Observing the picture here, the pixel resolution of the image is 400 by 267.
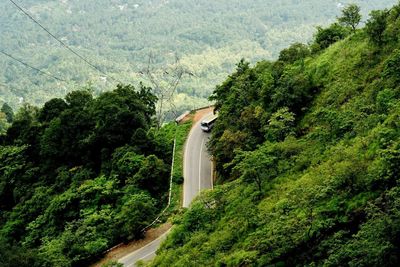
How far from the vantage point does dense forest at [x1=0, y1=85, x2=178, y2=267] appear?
3058 centimetres

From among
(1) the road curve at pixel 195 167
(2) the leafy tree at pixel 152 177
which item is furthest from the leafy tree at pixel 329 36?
(2) the leafy tree at pixel 152 177

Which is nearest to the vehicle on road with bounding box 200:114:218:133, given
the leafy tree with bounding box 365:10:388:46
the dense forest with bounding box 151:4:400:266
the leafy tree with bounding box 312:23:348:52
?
the dense forest with bounding box 151:4:400:266

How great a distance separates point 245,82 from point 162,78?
114m

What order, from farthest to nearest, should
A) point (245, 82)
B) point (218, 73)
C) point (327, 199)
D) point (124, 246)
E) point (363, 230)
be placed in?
point (218, 73), point (245, 82), point (124, 246), point (327, 199), point (363, 230)

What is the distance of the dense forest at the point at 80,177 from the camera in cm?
3058

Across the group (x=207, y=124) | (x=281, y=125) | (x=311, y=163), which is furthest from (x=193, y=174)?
(x=311, y=163)

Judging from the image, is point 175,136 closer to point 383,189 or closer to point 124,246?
point 124,246

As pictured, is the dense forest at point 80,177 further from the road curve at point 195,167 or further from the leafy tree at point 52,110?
the road curve at point 195,167

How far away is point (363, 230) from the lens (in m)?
15.9

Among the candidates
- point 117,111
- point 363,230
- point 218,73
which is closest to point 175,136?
point 117,111

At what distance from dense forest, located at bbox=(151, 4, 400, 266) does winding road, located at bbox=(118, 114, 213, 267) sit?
7.84ft

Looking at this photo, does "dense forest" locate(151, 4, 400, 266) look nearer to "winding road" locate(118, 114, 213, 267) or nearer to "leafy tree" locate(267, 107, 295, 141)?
"leafy tree" locate(267, 107, 295, 141)

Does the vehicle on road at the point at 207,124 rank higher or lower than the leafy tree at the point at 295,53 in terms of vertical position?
lower

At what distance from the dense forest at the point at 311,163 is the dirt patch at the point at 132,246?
5.07 m
